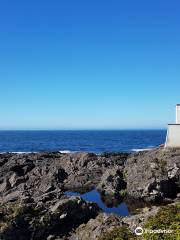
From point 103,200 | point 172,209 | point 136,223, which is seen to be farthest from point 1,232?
point 103,200

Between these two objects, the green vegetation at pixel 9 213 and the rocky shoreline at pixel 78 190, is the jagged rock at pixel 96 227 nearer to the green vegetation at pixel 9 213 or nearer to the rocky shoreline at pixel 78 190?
the rocky shoreline at pixel 78 190

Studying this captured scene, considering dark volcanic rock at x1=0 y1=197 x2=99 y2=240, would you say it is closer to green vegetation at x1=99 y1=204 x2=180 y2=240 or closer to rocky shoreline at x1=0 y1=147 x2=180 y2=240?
rocky shoreline at x1=0 y1=147 x2=180 y2=240

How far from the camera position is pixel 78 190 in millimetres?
39656

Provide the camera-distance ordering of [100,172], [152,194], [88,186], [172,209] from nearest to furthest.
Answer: [172,209] < [152,194] < [88,186] < [100,172]

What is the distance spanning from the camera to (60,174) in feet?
139

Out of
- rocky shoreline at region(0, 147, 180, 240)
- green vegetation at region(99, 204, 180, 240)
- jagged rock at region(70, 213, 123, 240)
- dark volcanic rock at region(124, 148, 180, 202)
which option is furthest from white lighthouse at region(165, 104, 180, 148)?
green vegetation at region(99, 204, 180, 240)

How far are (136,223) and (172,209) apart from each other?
218 centimetres

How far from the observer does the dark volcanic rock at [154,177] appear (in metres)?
34.6

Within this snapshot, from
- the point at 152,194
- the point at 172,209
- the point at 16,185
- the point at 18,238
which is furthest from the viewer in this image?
the point at 16,185

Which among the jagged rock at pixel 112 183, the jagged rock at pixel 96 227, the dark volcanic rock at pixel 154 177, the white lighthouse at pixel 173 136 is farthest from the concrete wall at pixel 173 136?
the jagged rock at pixel 96 227

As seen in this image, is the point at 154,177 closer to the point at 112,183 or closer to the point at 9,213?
the point at 112,183

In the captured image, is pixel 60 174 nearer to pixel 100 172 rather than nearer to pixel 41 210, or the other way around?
pixel 100 172

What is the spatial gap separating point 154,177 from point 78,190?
8205 millimetres

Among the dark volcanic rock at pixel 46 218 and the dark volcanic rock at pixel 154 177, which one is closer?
the dark volcanic rock at pixel 46 218
